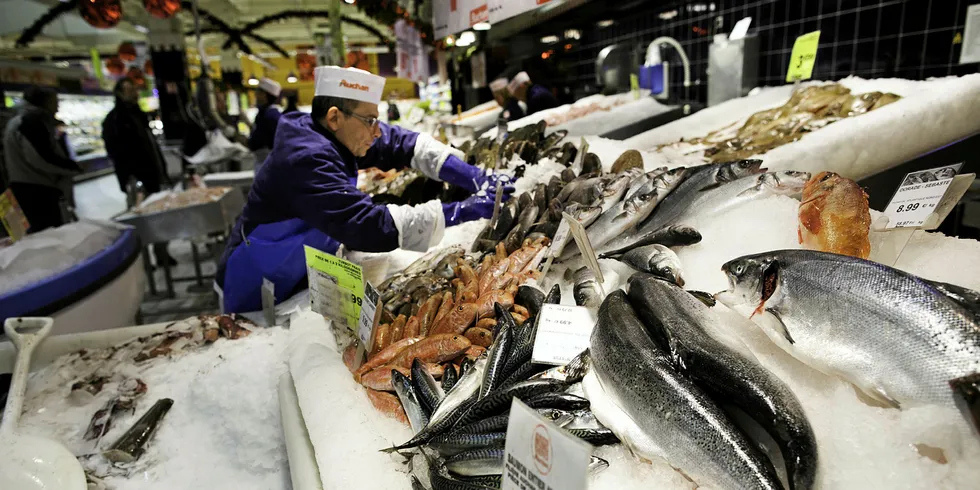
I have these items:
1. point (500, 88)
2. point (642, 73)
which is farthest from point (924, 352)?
point (500, 88)

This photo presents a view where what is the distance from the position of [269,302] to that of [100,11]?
6983 millimetres

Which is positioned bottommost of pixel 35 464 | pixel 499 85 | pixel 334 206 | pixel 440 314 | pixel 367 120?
pixel 35 464

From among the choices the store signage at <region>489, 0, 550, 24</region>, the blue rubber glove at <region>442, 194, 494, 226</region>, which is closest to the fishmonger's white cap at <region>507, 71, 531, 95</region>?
the store signage at <region>489, 0, 550, 24</region>

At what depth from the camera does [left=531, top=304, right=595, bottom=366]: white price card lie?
1.49 metres

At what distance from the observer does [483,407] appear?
1.42 m

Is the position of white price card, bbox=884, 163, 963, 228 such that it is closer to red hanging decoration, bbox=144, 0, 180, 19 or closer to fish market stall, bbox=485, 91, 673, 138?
fish market stall, bbox=485, 91, 673, 138

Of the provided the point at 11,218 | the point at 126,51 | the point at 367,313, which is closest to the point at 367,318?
the point at 367,313

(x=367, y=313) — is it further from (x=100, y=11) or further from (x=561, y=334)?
(x=100, y=11)

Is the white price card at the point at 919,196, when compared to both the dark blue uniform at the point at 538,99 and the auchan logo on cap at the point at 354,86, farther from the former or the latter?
the dark blue uniform at the point at 538,99

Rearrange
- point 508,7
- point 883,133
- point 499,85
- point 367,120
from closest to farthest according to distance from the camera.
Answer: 1. point 883,133
2. point 367,120
3. point 508,7
4. point 499,85

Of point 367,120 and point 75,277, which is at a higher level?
point 367,120

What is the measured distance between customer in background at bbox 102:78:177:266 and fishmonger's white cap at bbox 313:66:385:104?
21.3 feet

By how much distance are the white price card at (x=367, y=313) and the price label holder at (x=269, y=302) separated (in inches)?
50.5

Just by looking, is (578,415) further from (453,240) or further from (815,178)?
(453,240)
